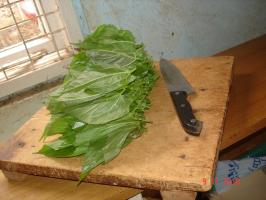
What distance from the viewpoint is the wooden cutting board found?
1.79 ft

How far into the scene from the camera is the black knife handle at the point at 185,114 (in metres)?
0.61

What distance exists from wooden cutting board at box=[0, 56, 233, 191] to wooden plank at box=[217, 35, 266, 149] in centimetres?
9

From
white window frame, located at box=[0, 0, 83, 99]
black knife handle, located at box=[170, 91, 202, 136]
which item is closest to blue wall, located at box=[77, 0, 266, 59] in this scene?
white window frame, located at box=[0, 0, 83, 99]

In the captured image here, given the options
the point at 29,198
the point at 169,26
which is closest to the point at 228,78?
the point at 169,26

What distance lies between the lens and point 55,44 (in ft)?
3.32

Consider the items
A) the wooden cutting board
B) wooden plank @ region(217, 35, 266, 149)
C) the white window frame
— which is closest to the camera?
the wooden cutting board

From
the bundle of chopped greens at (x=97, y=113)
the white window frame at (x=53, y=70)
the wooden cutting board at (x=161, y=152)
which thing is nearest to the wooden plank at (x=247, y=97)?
the wooden cutting board at (x=161, y=152)

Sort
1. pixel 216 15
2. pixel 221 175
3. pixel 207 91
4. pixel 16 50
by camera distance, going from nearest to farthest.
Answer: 1. pixel 207 91
2. pixel 221 175
3. pixel 16 50
4. pixel 216 15

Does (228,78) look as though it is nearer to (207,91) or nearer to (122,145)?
(207,91)

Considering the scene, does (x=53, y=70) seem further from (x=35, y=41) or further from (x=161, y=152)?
(x=161, y=152)

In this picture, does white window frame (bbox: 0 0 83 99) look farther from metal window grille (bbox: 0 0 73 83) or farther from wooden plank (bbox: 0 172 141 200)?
wooden plank (bbox: 0 172 141 200)

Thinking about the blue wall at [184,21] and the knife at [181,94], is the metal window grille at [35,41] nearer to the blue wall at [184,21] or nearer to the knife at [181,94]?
the blue wall at [184,21]

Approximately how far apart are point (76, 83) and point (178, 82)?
0.83 ft

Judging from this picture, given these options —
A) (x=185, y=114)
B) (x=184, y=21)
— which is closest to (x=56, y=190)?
(x=185, y=114)
